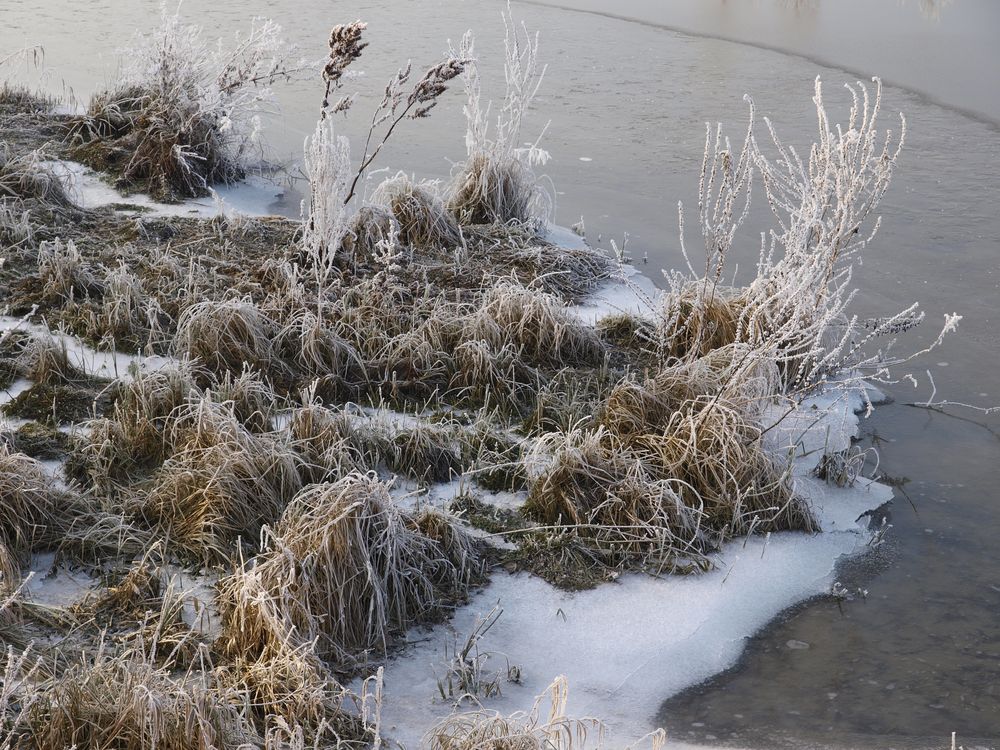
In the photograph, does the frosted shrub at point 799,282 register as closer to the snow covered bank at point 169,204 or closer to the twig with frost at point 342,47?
the twig with frost at point 342,47

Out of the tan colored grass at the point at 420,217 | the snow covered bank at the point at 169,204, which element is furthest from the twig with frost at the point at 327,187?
the snow covered bank at the point at 169,204

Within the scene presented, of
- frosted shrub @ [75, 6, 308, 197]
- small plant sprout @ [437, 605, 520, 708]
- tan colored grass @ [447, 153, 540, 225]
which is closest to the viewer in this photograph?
small plant sprout @ [437, 605, 520, 708]

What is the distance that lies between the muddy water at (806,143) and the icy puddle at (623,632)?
0.35 feet

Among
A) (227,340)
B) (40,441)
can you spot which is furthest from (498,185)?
(40,441)

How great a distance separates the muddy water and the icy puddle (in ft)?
0.35

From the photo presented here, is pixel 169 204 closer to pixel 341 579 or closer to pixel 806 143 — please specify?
pixel 341 579

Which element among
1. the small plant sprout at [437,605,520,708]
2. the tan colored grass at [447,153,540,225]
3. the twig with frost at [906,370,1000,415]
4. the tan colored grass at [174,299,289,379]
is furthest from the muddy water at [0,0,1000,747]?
the tan colored grass at [174,299,289,379]

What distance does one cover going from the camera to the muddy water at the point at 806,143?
3479 millimetres

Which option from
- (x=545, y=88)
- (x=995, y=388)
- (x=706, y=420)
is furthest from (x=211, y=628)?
(x=545, y=88)

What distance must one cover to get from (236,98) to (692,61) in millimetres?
5193

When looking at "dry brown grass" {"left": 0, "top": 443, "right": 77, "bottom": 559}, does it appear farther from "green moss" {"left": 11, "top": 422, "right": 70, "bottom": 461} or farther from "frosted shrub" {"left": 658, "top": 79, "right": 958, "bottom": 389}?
"frosted shrub" {"left": 658, "top": 79, "right": 958, "bottom": 389}

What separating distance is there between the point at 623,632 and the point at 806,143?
227 inches

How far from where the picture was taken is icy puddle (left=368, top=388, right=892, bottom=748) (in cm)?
329

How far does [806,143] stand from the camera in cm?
836
